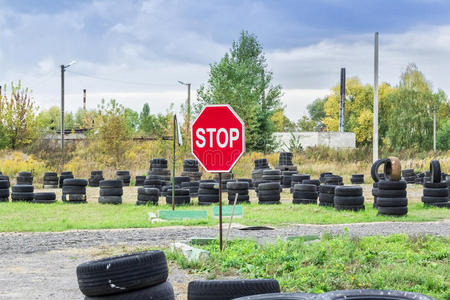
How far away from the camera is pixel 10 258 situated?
11633 mm

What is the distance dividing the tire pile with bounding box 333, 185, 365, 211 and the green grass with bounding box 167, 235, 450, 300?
7913mm

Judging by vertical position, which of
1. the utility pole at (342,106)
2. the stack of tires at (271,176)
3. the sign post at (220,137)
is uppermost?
the utility pole at (342,106)

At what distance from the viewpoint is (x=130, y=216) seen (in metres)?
19.1

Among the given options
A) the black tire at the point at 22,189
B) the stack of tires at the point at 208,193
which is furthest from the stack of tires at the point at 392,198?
the black tire at the point at 22,189

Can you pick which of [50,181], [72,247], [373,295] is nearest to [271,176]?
[50,181]

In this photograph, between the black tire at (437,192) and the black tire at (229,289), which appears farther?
the black tire at (437,192)

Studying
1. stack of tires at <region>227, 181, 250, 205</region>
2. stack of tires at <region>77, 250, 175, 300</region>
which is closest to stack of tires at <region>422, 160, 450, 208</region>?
stack of tires at <region>227, 181, 250, 205</region>

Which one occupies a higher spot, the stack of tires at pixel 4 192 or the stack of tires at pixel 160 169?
the stack of tires at pixel 160 169

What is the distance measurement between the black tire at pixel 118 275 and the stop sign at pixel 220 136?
5064mm

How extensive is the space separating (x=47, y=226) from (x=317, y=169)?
104ft

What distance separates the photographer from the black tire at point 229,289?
641 cm

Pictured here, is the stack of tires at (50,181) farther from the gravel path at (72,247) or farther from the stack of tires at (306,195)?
the gravel path at (72,247)

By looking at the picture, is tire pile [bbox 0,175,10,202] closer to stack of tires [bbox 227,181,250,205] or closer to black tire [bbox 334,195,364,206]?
stack of tires [bbox 227,181,250,205]

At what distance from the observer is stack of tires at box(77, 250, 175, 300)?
6488 millimetres
